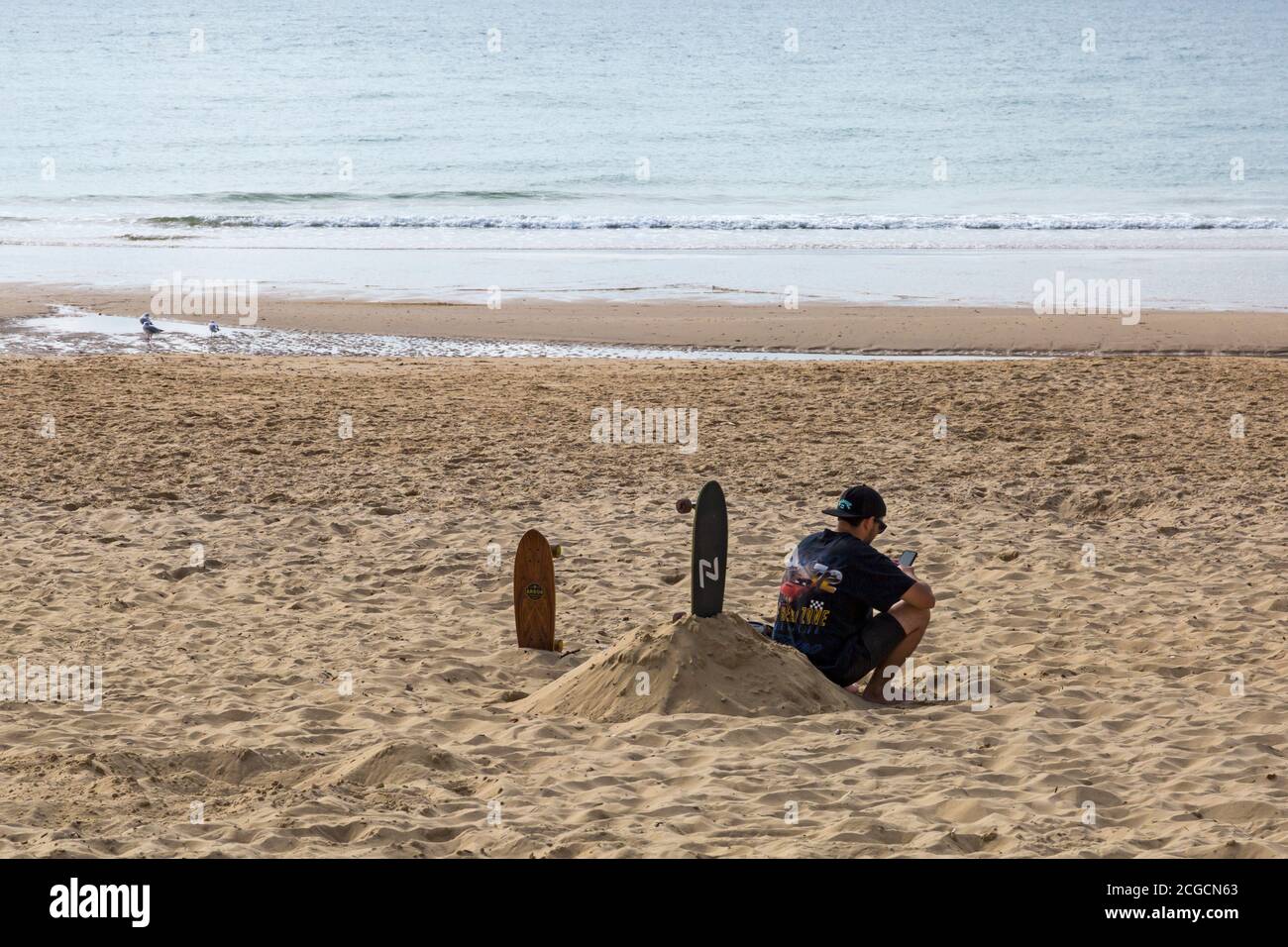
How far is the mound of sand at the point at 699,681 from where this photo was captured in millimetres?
6031

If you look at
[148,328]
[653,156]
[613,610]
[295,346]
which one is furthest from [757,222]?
[613,610]

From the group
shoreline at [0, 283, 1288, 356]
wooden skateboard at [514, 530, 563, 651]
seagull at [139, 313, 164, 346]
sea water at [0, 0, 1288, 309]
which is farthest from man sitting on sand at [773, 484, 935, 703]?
sea water at [0, 0, 1288, 309]

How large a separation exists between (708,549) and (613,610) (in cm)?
186

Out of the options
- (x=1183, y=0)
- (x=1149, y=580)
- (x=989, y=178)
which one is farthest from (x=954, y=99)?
(x=1183, y=0)

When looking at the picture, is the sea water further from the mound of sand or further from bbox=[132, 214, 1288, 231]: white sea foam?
the mound of sand

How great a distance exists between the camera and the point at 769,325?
17.5 meters

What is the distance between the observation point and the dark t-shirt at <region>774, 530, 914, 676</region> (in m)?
6.22

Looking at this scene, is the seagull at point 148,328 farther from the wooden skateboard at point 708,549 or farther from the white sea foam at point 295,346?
the wooden skateboard at point 708,549

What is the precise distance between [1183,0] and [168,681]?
371ft

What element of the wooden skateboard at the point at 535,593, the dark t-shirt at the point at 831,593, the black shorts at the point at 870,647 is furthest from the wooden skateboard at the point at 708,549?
the wooden skateboard at the point at 535,593

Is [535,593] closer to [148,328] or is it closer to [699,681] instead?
[699,681]

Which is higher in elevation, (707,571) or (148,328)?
(148,328)

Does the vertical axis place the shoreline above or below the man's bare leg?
above
